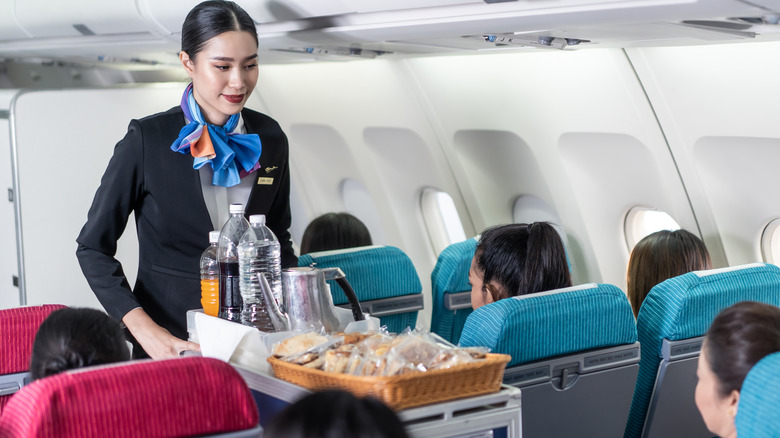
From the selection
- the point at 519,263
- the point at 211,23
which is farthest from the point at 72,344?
the point at 519,263

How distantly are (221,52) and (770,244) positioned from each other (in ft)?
9.96

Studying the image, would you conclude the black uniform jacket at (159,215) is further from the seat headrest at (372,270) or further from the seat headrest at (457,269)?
the seat headrest at (457,269)

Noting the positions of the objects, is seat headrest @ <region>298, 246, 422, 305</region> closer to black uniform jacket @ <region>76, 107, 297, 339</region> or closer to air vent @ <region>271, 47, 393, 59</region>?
black uniform jacket @ <region>76, 107, 297, 339</region>

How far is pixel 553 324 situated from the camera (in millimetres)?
2836

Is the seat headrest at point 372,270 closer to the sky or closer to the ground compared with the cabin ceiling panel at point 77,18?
closer to the ground

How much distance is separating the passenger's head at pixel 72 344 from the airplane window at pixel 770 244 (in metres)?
3.44

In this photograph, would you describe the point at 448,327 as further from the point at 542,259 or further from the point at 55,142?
the point at 55,142

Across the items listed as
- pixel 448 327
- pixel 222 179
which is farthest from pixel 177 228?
pixel 448 327

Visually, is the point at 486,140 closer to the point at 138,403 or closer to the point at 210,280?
the point at 210,280

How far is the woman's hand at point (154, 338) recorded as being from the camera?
282 cm

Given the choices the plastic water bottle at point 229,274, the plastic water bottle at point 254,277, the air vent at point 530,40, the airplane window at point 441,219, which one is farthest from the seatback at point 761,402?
the airplane window at point 441,219

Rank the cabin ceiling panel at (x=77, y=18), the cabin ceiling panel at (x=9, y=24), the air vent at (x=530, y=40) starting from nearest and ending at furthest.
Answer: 1. the air vent at (x=530, y=40)
2. the cabin ceiling panel at (x=77, y=18)
3. the cabin ceiling panel at (x=9, y=24)

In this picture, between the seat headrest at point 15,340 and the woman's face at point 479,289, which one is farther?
the woman's face at point 479,289

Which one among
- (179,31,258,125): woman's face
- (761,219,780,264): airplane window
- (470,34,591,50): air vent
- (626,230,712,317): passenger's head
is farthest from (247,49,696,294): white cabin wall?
(179,31,258,125): woman's face
